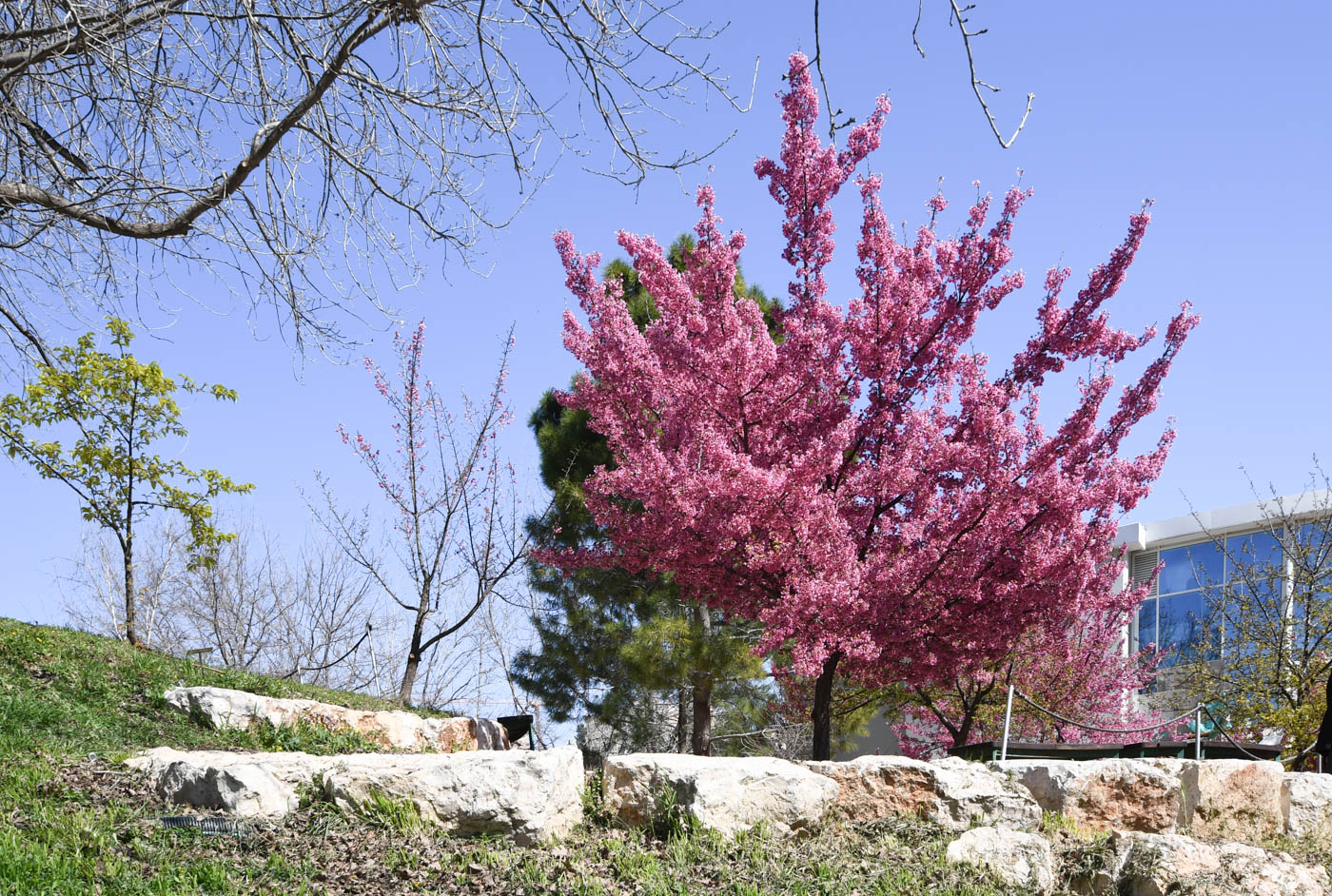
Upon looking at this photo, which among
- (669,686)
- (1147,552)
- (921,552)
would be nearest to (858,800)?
(921,552)

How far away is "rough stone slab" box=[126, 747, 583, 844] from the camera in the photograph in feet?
15.8

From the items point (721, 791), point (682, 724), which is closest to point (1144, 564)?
point (682, 724)

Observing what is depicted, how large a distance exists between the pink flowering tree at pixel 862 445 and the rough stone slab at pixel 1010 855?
2745 millimetres

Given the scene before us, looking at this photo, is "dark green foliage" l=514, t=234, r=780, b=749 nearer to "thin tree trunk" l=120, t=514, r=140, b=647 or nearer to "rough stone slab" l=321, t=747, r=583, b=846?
"thin tree trunk" l=120, t=514, r=140, b=647

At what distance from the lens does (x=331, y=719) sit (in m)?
8.19

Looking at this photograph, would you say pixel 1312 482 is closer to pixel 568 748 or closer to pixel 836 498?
pixel 836 498

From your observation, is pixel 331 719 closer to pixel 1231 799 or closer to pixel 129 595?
pixel 129 595

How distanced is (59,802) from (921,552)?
5.82 m

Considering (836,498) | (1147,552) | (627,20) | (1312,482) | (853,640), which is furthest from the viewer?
(1147,552)

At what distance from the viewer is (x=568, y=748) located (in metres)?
5.20

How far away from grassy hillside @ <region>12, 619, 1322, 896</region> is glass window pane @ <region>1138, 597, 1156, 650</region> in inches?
841

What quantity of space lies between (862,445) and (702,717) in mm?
5052

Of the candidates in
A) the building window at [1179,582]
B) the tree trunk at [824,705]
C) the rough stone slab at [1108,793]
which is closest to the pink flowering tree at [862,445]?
the tree trunk at [824,705]

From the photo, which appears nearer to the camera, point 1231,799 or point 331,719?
point 1231,799
